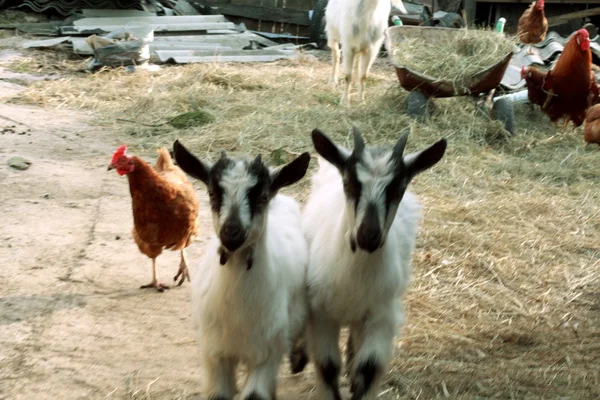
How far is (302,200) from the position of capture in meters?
6.43

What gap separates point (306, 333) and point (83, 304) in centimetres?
158

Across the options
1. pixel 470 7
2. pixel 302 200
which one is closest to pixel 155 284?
pixel 302 200

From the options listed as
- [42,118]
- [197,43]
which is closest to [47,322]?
[42,118]

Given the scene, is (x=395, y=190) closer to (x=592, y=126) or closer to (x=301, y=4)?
(x=592, y=126)

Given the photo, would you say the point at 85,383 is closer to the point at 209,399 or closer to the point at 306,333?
the point at 209,399

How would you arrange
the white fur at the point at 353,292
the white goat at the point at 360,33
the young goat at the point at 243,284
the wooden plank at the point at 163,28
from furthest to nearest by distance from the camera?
the wooden plank at the point at 163,28
the white goat at the point at 360,33
the white fur at the point at 353,292
the young goat at the point at 243,284

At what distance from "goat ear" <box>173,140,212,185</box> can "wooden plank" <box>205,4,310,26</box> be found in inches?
507

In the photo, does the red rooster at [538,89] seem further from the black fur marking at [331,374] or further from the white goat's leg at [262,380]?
the white goat's leg at [262,380]

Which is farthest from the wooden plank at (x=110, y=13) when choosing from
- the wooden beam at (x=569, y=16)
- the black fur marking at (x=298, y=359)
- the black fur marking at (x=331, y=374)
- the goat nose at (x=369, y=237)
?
the goat nose at (x=369, y=237)

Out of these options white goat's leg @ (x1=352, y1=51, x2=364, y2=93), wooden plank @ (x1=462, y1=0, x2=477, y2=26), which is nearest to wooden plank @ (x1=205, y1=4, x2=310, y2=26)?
wooden plank @ (x1=462, y1=0, x2=477, y2=26)

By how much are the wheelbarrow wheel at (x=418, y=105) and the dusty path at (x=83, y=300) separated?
3106 millimetres

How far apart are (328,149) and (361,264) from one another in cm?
52

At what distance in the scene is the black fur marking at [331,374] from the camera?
3.53m

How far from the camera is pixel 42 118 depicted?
8789 mm
